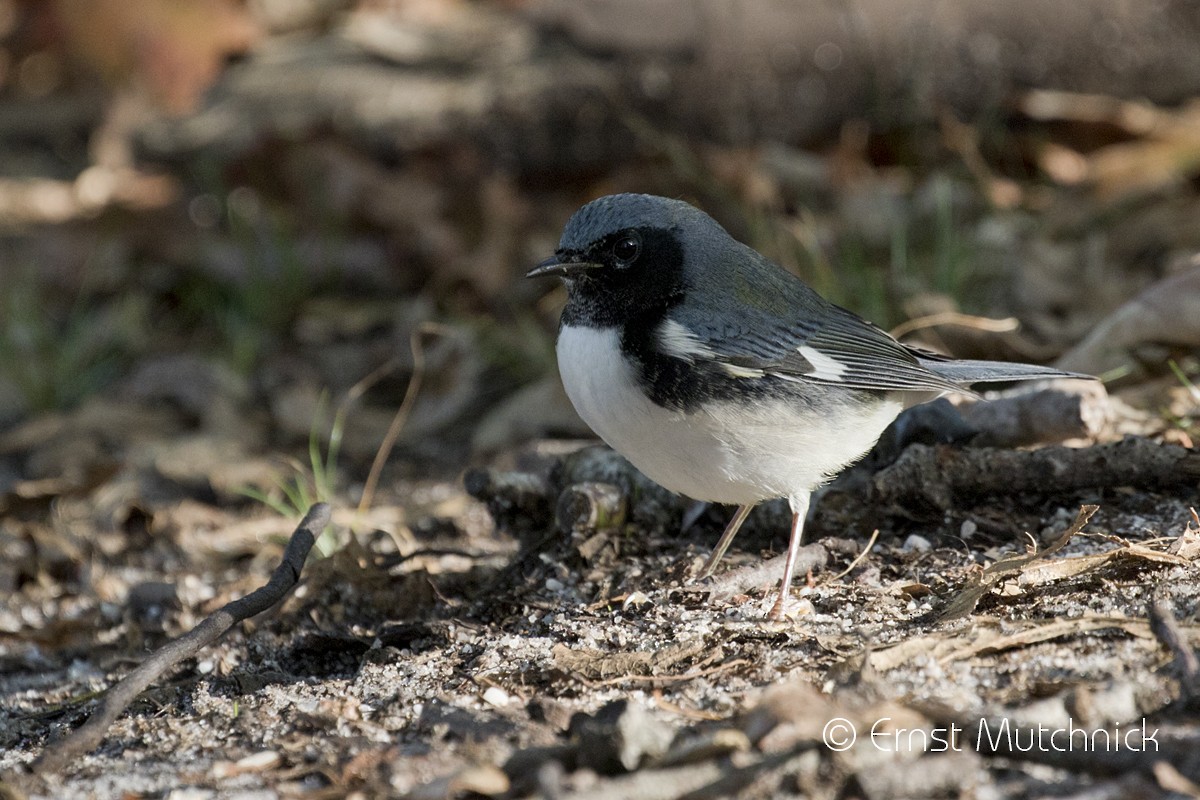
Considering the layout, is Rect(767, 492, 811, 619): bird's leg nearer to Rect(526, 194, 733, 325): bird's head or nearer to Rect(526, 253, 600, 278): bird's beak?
Rect(526, 194, 733, 325): bird's head

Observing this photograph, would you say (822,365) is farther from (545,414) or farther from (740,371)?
(545,414)

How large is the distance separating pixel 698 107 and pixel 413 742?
5.28 metres

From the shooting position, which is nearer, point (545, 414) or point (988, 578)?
point (988, 578)

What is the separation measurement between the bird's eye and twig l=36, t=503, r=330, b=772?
1.19m

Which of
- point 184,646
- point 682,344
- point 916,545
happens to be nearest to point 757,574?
point 916,545

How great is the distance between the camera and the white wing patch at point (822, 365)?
12.7 ft

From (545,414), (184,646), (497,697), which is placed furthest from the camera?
(545,414)

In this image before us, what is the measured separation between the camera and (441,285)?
7.11 m

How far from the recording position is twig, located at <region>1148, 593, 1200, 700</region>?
8.71 feet

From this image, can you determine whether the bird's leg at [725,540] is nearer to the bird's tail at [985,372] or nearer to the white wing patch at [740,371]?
the white wing patch at [740,371]

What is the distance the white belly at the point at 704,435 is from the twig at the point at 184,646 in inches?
35.6

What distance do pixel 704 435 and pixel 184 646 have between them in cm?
153

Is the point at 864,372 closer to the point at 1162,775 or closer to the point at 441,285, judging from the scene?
the point at 1162,775

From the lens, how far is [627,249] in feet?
12.7
